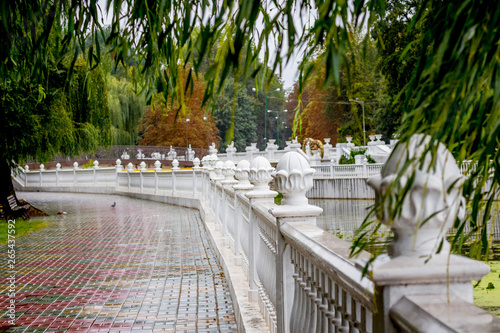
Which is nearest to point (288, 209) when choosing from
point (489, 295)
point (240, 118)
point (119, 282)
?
point (119, 282)

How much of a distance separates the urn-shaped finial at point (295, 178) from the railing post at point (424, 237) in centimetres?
223

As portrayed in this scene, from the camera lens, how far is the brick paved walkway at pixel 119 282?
6.76 m

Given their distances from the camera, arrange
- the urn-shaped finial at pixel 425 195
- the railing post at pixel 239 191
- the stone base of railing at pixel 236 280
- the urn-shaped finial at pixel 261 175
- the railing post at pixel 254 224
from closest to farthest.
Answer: the urn-shaped finial at pixel 425 195 → the stone base of railing at pixel 236 280 → the railing post at pixel 254 224 → the urn-shaped finial at pixel 261 175 → the railing post at pixel 239 191

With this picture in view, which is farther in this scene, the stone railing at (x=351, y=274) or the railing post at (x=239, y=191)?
the railing post at (x=239, y=191)

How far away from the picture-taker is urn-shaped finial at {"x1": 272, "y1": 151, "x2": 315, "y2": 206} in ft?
13.0

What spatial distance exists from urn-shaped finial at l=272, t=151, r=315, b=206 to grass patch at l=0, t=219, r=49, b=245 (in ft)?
40.0

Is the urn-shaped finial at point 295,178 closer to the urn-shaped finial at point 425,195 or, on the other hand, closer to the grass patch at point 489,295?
the urn-shaped finial at point 425,195

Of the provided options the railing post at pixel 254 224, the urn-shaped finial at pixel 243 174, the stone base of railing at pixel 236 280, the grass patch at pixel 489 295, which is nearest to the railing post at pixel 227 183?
the stone base of railing at pixel 236 280

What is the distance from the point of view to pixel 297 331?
11.2ft

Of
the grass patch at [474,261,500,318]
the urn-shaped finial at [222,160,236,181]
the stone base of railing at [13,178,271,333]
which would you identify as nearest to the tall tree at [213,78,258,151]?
the stone base of railing at [13,178,271,333]

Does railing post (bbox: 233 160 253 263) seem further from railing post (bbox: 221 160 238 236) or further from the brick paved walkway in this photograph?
railing post (bbox: 221 160 238 236)

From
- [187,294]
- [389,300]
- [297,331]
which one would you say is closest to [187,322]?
[187,294]

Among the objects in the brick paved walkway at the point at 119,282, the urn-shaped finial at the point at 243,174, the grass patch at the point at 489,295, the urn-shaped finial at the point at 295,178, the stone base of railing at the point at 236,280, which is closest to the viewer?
the urn-shaped finial at the point at 295,178

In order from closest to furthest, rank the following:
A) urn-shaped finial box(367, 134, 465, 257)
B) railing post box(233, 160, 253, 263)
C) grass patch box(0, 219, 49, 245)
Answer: urn-shaped finial box(367, 134, 465, 257) → railing post box(233, 160, 253, 263) → grass patch box(0, 219, 49, 245)
